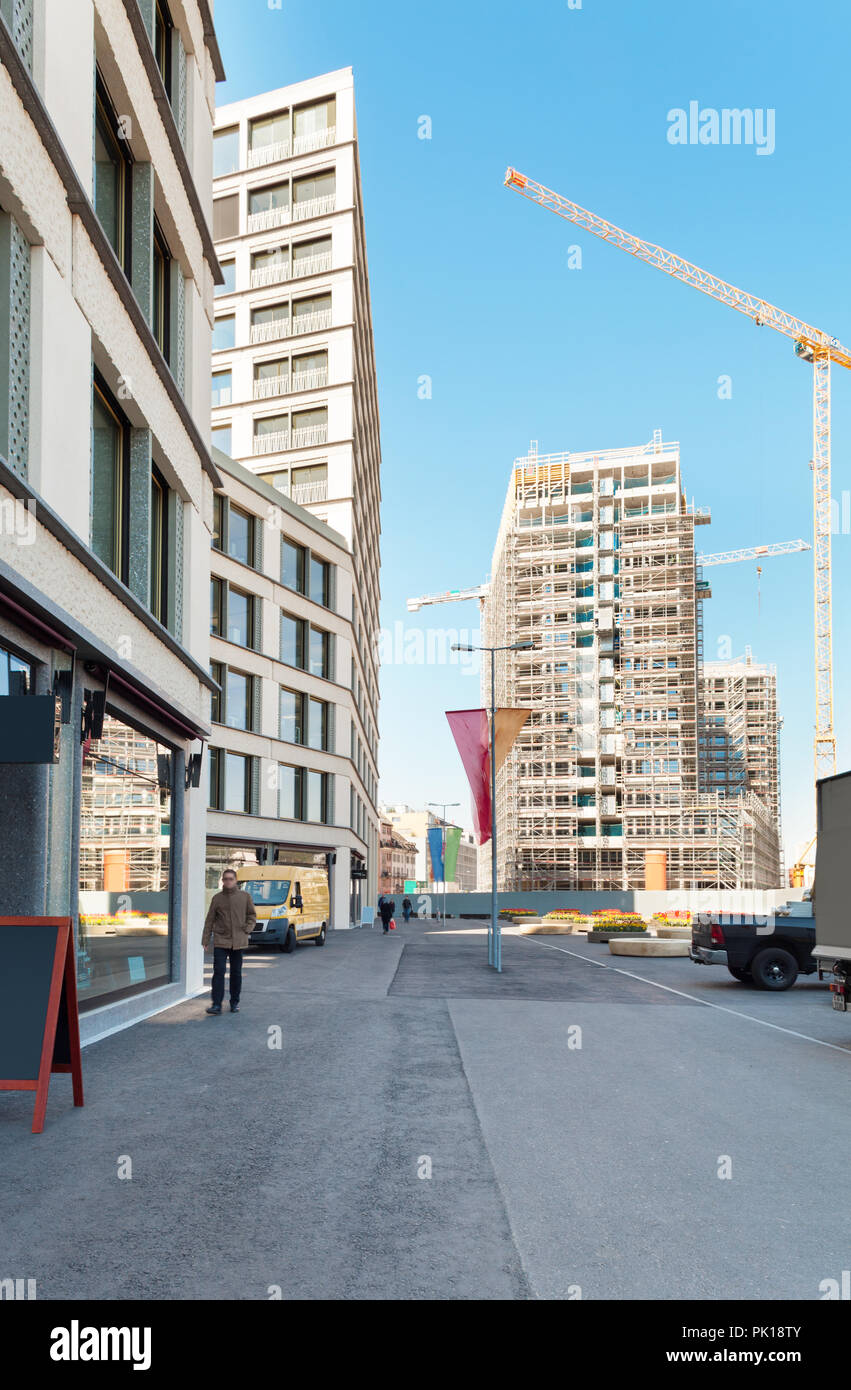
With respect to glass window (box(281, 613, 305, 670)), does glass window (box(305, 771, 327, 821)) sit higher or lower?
lower

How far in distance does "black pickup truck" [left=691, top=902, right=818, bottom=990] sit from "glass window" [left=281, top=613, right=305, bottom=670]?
23946 mm

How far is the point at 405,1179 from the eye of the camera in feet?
18.5

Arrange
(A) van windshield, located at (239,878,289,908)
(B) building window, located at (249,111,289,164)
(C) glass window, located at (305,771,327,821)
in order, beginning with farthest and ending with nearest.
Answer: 1. (B) building window, located at (249,111,289,164)
2. (C) glass window, located at (305,771,327,821)
3. (A) van windshield, located at (239,878,289,908)

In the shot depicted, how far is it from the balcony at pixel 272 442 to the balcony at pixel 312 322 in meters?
4.81

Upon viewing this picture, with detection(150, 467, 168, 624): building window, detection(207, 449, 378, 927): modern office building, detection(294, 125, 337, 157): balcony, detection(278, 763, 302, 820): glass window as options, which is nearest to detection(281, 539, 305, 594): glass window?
detection(207, 449, 378, 927): modern office building

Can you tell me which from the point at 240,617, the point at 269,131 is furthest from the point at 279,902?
the point at 269,131

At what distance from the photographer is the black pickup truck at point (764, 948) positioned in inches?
681

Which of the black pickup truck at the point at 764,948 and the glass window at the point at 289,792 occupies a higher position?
the glass window at the point at 289,792

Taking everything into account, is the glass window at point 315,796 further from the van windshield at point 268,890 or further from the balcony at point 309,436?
the balcony at point 309,436

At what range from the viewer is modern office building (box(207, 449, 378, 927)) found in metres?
34.2

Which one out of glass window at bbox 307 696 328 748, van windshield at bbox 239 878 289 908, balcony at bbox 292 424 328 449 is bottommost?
van windshield at bbox 239 878 289 908

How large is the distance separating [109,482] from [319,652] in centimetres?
2913

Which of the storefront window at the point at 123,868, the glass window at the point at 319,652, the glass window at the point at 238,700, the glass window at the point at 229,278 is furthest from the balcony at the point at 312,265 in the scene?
the storefront window at the point at 123,868

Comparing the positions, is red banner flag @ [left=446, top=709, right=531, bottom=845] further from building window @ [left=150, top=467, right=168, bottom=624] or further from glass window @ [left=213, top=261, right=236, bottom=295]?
glass window @ [left=213, top=261, right=236, bottom=295]
